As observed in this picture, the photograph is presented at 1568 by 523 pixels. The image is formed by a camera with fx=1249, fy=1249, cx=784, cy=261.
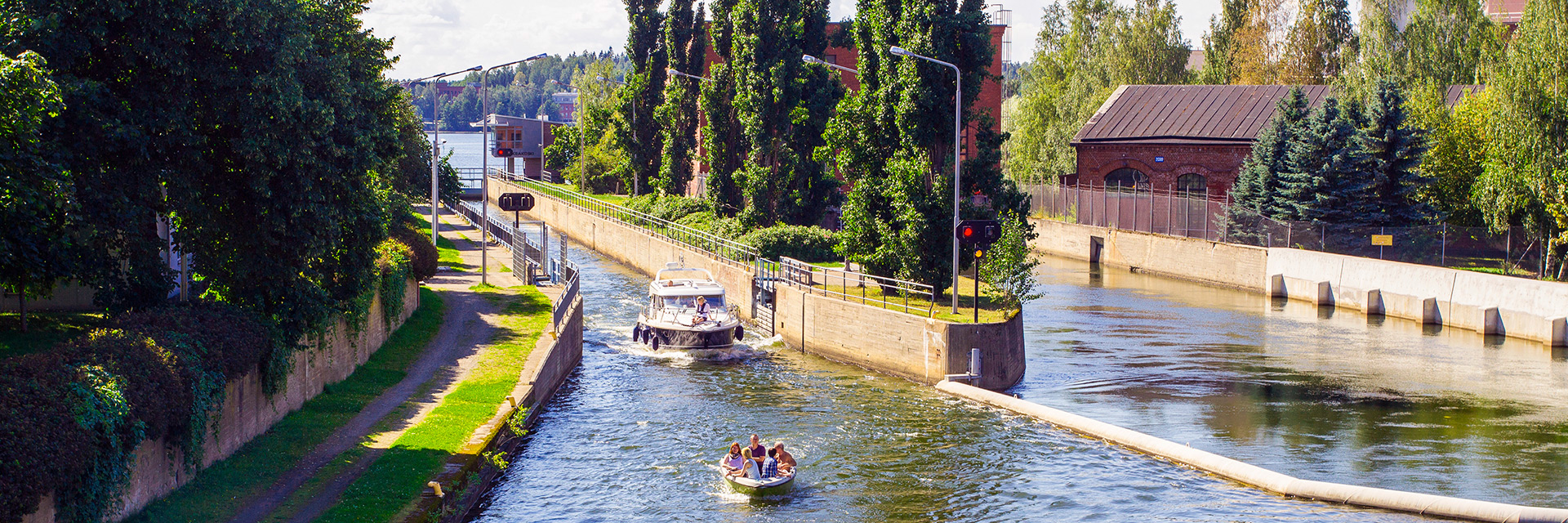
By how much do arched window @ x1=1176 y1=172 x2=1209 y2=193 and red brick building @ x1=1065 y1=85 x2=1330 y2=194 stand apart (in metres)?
0.05

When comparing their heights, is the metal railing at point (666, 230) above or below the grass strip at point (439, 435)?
above

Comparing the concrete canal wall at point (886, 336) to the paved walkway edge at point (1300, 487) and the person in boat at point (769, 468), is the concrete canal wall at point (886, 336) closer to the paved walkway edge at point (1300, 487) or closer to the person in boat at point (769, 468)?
the paved walkway edge at point (1300, 487)

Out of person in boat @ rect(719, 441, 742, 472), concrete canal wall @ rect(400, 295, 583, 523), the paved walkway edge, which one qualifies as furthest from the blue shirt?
the paved walkway edge

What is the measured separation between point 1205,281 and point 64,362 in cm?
5219

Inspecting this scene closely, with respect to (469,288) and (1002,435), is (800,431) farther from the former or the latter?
(469,288)

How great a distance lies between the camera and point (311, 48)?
22312 mm

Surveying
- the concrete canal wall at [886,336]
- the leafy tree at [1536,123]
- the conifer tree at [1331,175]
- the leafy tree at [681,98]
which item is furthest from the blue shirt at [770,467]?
the leafy tree at [681,98]

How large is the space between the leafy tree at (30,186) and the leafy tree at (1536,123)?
154 feet

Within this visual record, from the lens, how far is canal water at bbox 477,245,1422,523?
22.3m

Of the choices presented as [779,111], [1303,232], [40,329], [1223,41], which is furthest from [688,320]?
[1223,41]

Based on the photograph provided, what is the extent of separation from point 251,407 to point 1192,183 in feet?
192

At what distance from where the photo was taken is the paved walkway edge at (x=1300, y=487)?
69.3 feet

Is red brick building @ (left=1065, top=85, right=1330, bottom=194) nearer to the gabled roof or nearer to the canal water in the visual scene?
the gabled roof

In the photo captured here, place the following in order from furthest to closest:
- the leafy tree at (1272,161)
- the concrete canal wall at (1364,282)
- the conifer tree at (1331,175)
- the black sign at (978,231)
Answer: the leafy tree at (1272,161)
the conifer tree at (1331,175)
the concrete canal wall at (1364,282)
the black sign at (978,231)
